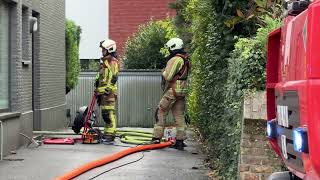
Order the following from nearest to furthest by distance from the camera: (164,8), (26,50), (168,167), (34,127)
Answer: (168,167), (26,50), (34,127), (164,8)

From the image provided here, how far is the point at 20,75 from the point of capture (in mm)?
10523

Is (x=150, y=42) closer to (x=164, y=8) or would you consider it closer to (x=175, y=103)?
(x=164, y=8)

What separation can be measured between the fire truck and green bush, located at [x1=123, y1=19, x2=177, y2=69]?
54.7 ft

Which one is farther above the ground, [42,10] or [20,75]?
[42,10]

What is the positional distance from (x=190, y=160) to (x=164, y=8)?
18497 mm

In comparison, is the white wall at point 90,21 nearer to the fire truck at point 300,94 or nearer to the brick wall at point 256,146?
the brick wall at point 256,146

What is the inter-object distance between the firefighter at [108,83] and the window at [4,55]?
2.08m

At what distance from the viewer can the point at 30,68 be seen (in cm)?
1191

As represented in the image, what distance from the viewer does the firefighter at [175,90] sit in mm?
10779

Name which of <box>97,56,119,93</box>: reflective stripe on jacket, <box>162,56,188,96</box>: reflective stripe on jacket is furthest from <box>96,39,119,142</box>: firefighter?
<box>162,56,188,96</box>: reflective stripe on jacket

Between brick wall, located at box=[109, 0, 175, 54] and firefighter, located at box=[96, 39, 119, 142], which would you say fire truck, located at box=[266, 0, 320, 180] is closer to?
firefighter, located at box=[96, 39, 119, 142]

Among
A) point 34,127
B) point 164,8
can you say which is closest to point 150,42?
point 164,8

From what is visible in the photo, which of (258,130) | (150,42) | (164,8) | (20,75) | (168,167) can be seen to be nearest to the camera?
(258,130)

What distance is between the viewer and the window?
390 inches
